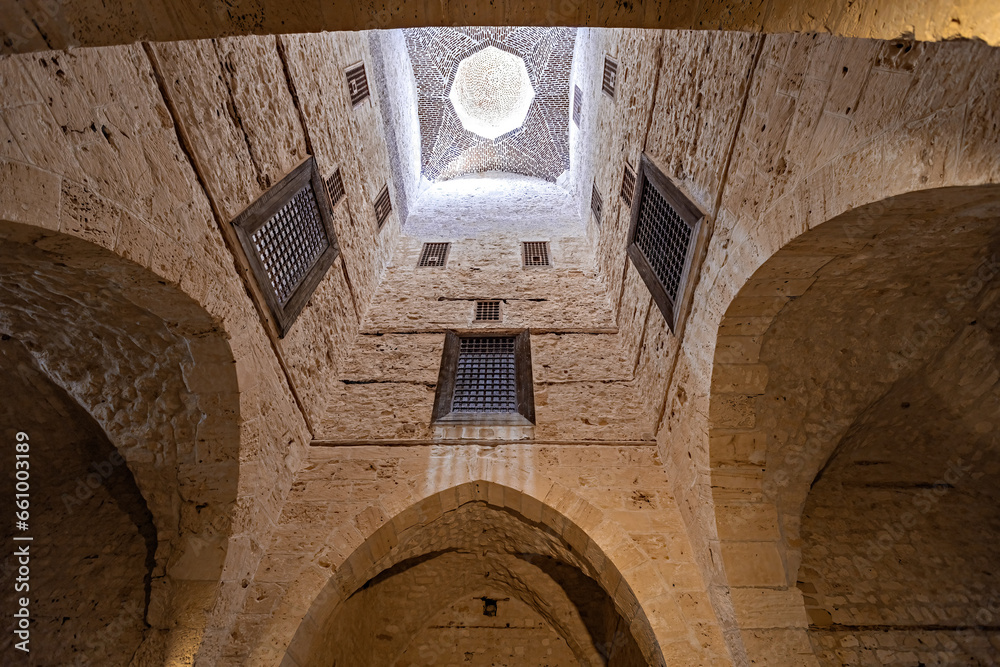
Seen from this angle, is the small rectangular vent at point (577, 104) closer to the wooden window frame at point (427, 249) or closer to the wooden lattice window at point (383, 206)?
the wooden window frame at point (427, 249)

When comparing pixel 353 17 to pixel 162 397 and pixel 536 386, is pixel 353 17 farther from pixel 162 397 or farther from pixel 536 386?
pixel 536 386

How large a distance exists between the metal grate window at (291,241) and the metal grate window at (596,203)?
13.5 ft

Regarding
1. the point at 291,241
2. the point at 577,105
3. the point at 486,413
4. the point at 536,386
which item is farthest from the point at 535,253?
the point at 291,241

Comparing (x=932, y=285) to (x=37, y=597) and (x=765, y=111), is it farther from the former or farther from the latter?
(x=37, y=597)

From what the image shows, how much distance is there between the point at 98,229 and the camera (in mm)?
2475

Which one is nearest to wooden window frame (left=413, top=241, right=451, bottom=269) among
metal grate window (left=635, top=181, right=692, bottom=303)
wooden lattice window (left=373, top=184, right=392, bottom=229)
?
wooden lattice window (left=373, top=184, right=392, bottom=229)

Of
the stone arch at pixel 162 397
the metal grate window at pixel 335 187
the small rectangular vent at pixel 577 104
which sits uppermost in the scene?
the small rectangular vent at pixel 577 104

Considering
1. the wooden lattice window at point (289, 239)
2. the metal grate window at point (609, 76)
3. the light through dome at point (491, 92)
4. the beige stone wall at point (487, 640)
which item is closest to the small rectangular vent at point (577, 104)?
the metal grate window at point (609, 76)

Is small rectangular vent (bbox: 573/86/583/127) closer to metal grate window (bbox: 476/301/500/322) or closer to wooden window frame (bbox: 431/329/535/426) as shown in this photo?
metal grate window (bbox: 476/301/500/322)

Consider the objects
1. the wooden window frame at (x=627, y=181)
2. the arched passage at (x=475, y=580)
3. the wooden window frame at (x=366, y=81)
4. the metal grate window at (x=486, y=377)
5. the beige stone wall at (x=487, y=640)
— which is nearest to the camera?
the arched passage at (x=475, y=580)

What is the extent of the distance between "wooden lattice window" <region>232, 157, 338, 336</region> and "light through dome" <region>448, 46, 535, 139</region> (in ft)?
27.8

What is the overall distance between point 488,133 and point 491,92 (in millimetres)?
1327

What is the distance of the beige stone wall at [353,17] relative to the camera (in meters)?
1.79

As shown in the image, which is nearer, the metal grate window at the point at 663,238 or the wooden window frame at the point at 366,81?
the metal grate window at the point at 663,238
